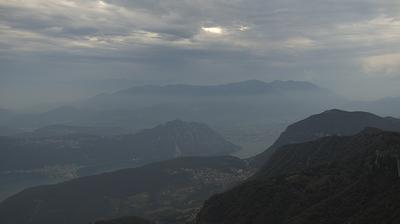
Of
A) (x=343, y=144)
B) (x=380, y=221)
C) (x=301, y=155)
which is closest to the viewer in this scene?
(x=380, y=221)

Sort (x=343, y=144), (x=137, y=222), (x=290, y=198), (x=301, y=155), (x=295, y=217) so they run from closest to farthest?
(x=295, y=217) < (x=290, y=198) < (x=137, y=222) < (x=343, y=144) < (x=301, y=155)

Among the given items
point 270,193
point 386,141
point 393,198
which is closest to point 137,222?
point 270,193

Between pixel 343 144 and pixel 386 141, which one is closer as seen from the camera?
pixel 386 141

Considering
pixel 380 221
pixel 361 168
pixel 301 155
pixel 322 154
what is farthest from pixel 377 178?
pixel 301 155

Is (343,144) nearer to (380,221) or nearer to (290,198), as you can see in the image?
(290,198)

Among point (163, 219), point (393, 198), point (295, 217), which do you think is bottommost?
point (163, 219)

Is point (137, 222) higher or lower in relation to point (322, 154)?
lower

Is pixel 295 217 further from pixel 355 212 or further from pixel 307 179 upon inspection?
pixel 307 179
